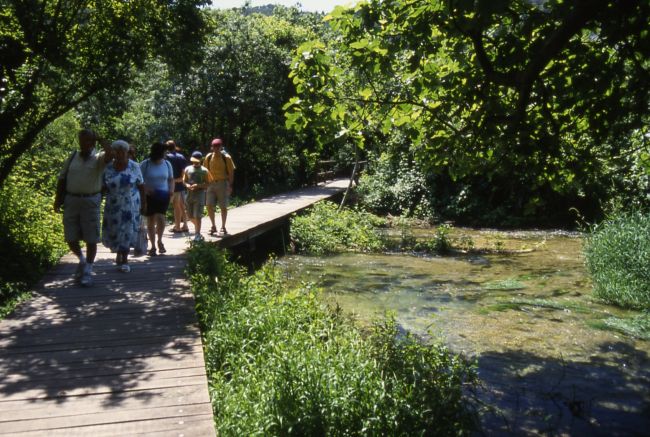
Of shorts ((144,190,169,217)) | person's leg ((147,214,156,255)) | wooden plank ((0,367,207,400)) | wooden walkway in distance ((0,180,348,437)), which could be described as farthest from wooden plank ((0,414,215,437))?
person's leg ((147,214,156,255))

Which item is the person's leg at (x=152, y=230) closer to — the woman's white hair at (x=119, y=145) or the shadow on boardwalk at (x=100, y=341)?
the shadow on boardwalk at (x=100, y=341)

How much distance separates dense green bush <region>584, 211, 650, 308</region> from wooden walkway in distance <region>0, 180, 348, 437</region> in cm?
622

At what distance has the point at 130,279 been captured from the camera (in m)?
8.03

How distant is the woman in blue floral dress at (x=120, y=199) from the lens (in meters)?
7.83

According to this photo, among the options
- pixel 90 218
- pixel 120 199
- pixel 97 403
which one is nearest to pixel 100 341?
pixel 97 403

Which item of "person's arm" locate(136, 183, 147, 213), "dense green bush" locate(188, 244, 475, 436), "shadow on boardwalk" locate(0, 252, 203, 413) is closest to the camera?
"dense green bush" locate(188, 244, 475, 436)

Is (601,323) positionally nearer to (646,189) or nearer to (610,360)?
(610,360)

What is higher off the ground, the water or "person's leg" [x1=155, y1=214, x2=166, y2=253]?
"person's leg" [x1=155, y1=214, x2=166, y2=253]

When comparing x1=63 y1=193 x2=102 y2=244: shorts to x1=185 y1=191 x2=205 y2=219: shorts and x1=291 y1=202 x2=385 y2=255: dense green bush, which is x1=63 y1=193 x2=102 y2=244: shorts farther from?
x1=291 y1=202 x2=385 y2=255: dense green bush

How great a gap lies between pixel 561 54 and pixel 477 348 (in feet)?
11.7

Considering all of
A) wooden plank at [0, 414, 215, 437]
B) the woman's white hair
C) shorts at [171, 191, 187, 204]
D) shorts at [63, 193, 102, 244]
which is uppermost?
the woman's white hair

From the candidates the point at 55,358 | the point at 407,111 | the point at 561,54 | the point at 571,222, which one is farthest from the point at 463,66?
the point at 571,222

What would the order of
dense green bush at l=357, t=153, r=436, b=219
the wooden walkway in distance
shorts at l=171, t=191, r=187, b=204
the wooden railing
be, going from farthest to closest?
the wooden railing, dense green bush at l=357, t=153, r=436, b=219, shorts at l=171, t=191, r=187, b=204, the wooden walkway in distance

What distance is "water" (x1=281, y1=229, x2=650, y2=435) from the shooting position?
6.14 metres
